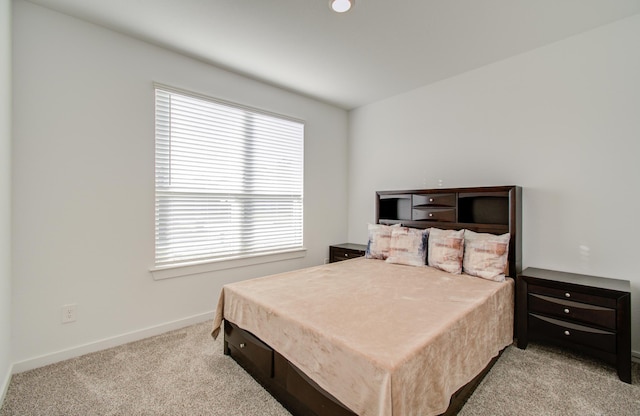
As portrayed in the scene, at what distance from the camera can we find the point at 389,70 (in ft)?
10.1

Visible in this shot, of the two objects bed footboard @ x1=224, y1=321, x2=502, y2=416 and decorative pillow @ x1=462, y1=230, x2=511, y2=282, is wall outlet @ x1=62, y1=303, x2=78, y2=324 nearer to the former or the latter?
bed footboard @ x1=224, y1=321, x2=502, y2=416

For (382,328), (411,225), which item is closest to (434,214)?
(411,225)

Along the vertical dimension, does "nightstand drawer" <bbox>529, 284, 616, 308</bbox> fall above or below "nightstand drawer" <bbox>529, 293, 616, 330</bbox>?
above

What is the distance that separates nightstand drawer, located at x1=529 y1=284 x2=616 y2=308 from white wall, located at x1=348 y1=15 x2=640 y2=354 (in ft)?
1.51

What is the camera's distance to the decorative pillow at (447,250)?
2.67 meters

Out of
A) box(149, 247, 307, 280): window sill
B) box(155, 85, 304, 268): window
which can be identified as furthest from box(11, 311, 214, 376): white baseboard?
box(155, 85, 304, 268): window

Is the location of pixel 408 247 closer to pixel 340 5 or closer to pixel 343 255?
pixel 343 255

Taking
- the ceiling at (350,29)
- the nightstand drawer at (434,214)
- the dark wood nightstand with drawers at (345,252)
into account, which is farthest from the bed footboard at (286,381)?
the ceiling at (350,29)

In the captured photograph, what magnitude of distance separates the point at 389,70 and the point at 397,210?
1.77 meters

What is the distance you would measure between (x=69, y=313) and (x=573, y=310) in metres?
3.95

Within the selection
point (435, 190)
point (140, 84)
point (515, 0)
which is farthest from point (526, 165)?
point (140, 84)

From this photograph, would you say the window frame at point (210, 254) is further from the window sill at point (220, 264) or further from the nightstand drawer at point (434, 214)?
the nightstand drawer at point (434, 214)

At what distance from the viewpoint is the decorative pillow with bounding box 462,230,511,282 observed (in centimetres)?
245

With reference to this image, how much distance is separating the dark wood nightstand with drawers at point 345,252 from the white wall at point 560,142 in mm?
1237
